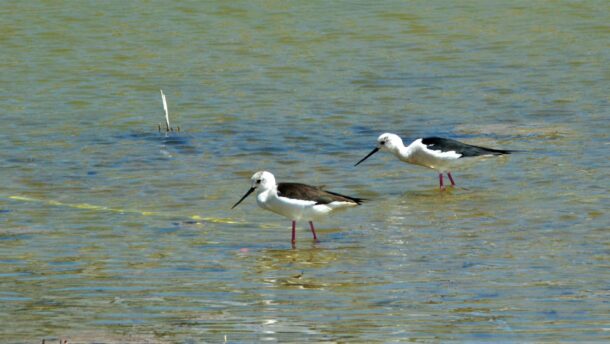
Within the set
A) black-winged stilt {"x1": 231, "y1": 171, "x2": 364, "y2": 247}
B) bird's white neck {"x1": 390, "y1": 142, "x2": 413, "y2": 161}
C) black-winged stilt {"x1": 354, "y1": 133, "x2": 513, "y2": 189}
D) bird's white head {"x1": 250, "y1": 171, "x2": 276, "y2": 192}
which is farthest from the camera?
bird's white neck {"x1": 390, "y1": 142, "x2": 413, "y2": 161}

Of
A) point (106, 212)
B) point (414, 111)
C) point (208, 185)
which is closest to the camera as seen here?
point (106, 212)

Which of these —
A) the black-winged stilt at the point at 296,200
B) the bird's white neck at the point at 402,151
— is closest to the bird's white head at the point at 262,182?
the black-winged stilt at the point at 296,200

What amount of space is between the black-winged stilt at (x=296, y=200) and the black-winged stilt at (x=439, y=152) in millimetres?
2937

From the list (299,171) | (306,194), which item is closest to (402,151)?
(299,171)

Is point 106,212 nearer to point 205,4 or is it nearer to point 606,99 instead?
point 606,99

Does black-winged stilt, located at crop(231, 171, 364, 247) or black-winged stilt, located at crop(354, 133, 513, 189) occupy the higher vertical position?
black-winged stilt, located at crop(231, 171, 364, 247)

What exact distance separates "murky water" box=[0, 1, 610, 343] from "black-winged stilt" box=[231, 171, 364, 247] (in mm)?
282

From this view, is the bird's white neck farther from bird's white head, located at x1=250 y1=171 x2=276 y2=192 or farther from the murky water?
bird's white head, located at x1=250 y1=171 x2=276 y2=192

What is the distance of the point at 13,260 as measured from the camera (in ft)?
40.7

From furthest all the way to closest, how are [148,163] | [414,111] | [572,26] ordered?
[572,26]
[414,111]
[148,163]

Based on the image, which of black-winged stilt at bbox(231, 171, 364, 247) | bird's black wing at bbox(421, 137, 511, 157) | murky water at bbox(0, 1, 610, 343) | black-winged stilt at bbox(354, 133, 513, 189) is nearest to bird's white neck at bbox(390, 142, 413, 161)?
black-winged stilt at bbox(354, 133, 513, 189)

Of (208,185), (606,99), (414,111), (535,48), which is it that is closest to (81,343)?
(208,185)

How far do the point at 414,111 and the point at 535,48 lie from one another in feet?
20.8

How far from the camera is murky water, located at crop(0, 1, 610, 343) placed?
1039 centimetres
